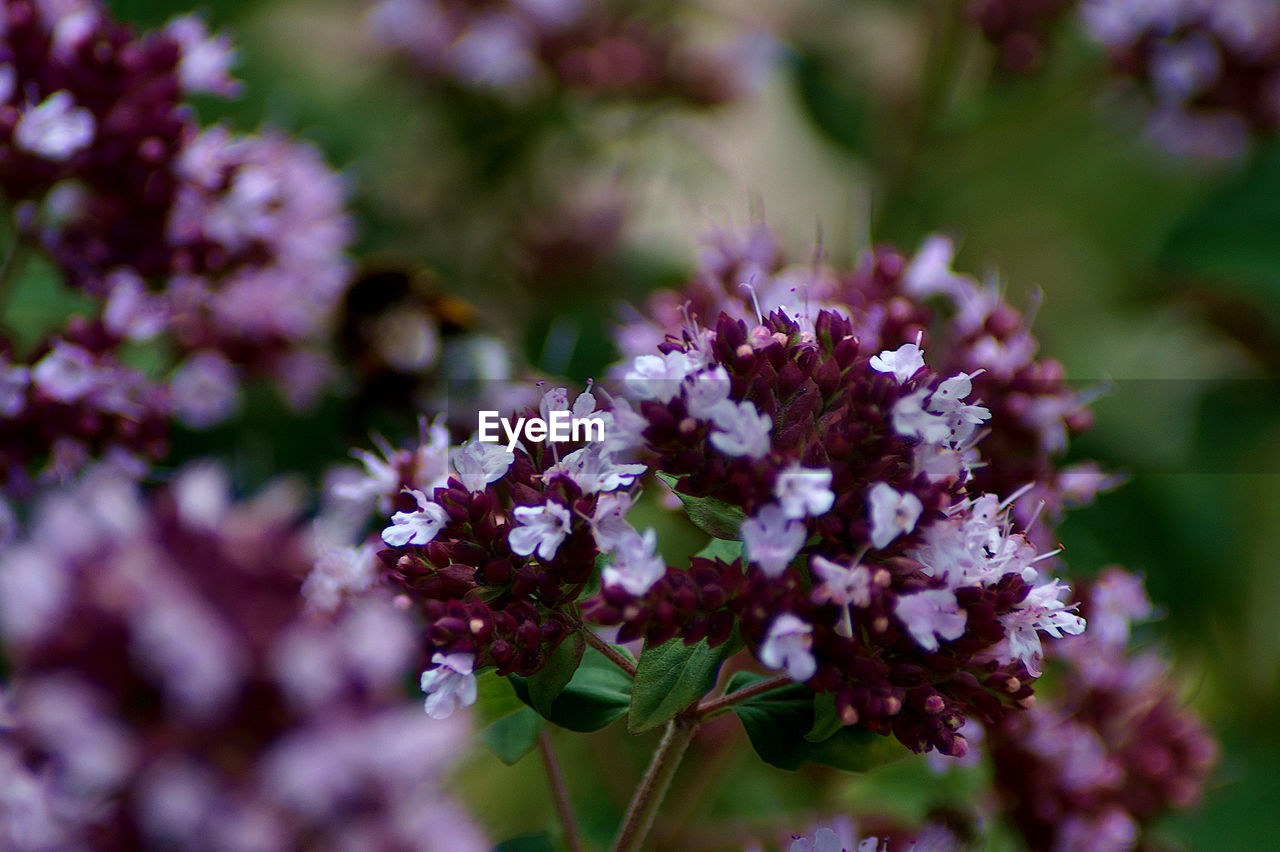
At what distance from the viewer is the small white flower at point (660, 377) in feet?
2.71

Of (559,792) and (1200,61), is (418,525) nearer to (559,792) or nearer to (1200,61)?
(559,792)

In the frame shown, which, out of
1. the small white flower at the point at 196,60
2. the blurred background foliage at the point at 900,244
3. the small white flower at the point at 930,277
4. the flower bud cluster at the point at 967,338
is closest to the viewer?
the flower bud cluster at the point at 967,338

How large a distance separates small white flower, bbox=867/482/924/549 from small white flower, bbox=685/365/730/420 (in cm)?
13

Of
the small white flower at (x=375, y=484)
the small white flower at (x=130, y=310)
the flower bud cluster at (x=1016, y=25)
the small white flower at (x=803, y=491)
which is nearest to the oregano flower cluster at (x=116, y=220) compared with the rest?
the small white flower at (x=130, y=310)

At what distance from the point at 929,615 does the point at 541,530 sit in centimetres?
30

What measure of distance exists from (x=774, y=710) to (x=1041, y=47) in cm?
150

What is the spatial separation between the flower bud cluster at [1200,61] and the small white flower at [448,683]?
1.63 m

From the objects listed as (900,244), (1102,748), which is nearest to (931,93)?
(900,244)

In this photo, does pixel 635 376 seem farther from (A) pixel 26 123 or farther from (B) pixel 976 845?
(A) pixel 26 123

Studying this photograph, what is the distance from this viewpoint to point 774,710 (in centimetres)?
91

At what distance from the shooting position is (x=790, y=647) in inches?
30.1

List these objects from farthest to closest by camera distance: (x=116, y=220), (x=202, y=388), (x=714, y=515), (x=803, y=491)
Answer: (x=202, y=388), (x=116, y=220), (x=714, y=515), (x=803, y=491)

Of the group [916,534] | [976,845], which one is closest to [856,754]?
[916,534]

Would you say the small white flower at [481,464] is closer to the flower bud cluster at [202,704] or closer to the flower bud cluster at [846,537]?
the flower bud cluster at [846,537]
